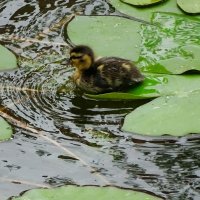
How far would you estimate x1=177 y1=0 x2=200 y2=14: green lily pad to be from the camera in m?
4.58

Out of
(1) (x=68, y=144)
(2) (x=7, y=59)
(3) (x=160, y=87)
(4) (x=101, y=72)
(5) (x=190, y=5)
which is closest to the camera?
(1) (x=68, y=144)

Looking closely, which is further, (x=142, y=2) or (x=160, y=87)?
(x=142, y=2)

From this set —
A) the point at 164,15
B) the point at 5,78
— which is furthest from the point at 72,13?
the point at 5,78

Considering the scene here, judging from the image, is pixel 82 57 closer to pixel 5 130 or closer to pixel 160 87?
pixel 160 87

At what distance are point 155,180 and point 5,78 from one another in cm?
125

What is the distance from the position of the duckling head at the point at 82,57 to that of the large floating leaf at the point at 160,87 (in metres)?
0.19

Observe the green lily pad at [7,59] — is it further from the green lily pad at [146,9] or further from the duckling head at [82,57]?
the green lily pad at [146,9]

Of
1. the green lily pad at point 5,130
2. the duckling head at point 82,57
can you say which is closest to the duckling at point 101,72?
the duckling head at point 82,57

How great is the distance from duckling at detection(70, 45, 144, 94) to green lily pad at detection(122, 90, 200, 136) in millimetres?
268

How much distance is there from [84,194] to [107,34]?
162 centimetres

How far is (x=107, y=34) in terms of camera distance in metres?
4.40

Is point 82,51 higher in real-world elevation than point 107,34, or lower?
higher

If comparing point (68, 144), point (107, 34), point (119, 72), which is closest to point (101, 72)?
point (119, 72)

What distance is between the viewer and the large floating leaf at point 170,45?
13.2 ft
